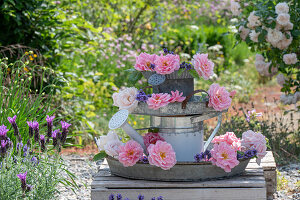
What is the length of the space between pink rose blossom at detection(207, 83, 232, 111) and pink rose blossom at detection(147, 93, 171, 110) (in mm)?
250

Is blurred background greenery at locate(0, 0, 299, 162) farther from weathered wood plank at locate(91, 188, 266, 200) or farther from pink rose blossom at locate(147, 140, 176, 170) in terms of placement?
weathered wood plank at locate(91, 188, 266, 200)

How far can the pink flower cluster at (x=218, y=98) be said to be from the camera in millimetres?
2643

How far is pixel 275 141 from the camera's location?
475 centimetres

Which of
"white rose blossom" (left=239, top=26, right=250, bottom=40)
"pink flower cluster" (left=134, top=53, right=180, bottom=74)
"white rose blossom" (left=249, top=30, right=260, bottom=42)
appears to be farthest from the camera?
"white rose blossom" (left=239, top=26, right=250, bottom=40)

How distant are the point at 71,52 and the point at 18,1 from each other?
870 mm

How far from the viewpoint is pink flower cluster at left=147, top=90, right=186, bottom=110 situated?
2545 millimetres

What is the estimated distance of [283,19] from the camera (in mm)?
4344

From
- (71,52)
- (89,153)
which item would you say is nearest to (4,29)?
(71,52)

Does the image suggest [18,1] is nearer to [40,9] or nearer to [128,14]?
[40,9]

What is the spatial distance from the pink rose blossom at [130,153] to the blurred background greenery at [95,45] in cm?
54

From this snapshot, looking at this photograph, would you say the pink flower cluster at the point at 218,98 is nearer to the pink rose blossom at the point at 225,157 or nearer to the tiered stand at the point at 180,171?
the tiered stand at the point at 180,171

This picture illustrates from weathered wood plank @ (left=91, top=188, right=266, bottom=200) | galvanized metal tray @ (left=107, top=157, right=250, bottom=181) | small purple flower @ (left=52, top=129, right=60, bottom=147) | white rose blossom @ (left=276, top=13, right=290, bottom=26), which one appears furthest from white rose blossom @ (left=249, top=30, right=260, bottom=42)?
small purple flower @ (left=52, top=129, right=60, bottom=147)

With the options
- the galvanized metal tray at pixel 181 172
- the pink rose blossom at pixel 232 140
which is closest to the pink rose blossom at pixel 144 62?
the galvanized metal tray at pixel 181 172

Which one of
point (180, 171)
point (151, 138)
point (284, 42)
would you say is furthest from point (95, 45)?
point (180, 171)
